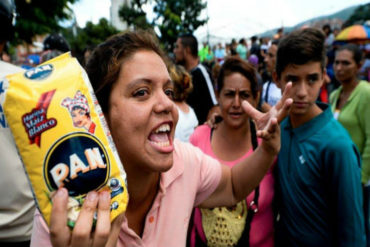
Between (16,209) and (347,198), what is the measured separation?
196 centimetres

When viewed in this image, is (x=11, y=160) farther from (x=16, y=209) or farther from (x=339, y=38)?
(x=339, y=38)

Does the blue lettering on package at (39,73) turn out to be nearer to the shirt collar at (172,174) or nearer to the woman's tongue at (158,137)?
the woman's tongue at (158,137)

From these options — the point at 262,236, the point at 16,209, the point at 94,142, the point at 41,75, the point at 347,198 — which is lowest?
the point at 262,236

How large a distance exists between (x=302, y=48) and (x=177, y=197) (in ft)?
4.47

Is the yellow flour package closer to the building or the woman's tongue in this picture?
the woman's tongue

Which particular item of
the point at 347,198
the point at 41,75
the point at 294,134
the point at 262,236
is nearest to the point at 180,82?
the point at 294,134

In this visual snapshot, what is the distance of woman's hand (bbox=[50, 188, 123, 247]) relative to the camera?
2.78ft

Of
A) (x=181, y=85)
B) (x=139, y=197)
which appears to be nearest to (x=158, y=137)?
(x=139, y=197)

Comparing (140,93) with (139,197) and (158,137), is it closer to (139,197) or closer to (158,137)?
(158,137)

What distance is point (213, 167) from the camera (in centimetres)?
163

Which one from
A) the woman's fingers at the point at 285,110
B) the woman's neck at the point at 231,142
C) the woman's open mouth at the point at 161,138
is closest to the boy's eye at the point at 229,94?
the woman's neck at the point at 231,142

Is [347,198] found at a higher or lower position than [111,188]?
lower

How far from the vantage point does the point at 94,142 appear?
0.90 meters

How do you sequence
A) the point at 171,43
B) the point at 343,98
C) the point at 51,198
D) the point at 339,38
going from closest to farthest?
the point at 51,198 → the point at 343,98 → the point at 339,38 → the point at 171,43
